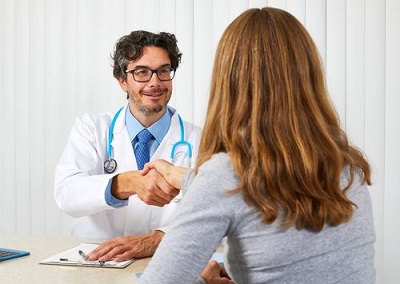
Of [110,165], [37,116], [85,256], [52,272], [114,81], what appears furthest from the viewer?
[37,116]

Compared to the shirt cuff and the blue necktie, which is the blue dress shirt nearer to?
the blue necktie

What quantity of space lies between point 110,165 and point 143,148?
0.17 m

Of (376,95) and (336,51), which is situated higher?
(336,51)

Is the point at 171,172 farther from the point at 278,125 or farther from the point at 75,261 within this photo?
the point at 278,125

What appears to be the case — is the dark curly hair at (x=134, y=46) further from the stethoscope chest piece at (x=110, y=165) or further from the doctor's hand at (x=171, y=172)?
the doctor's hand at (x=171, y=172)

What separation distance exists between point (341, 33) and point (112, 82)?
1.26 m

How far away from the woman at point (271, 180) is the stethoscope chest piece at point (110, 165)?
1.29 metres

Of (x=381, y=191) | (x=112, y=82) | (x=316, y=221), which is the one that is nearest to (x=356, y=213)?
(x=316, y=221)

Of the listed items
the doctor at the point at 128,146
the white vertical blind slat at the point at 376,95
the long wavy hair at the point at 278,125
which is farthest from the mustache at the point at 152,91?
the long wavy hair at the point at 278,125

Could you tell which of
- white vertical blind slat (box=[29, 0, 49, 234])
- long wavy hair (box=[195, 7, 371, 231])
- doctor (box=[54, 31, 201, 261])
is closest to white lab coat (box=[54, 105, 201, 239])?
doctor (box=[54, 31, 201, 261])

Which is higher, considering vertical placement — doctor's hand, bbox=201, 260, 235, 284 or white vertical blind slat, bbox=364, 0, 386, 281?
white vertical blind slat, bbox=364, 0, 386, 281

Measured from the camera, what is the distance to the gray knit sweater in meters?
1.07

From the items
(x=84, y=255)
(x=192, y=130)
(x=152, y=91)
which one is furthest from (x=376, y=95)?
(x=84, y=255)

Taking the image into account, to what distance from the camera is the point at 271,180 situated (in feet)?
3.59
